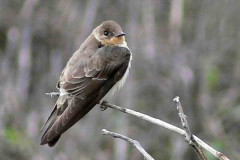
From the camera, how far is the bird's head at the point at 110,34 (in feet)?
16.2

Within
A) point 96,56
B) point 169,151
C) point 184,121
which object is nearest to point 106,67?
point 96,56

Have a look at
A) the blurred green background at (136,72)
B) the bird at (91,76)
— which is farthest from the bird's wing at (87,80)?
the blurred green background at (136,72)

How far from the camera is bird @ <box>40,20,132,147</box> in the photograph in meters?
4.34

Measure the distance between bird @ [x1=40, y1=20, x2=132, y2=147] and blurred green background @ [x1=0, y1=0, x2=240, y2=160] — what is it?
1.42 metres

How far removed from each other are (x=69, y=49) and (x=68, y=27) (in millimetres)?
206

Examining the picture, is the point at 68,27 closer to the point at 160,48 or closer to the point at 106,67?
the point at 160,48

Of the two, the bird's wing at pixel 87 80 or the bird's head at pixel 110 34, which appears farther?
the bird's head at pixel 110 34

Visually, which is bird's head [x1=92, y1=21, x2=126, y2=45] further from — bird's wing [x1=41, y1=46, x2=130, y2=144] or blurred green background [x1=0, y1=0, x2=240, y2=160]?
blurred green background [x1=0, y1=0, x2=240, y2=160]

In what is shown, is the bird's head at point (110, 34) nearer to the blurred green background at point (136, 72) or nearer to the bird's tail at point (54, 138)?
the bird's tail at point (54, 138)

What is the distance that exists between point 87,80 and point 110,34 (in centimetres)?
55

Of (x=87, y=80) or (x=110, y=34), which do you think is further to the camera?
(x=110, y=34)

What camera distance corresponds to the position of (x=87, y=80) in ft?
A: 15.0

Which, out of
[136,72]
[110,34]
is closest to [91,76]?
[110,34]

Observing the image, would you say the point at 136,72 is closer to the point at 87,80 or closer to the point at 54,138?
the point at 87,80
